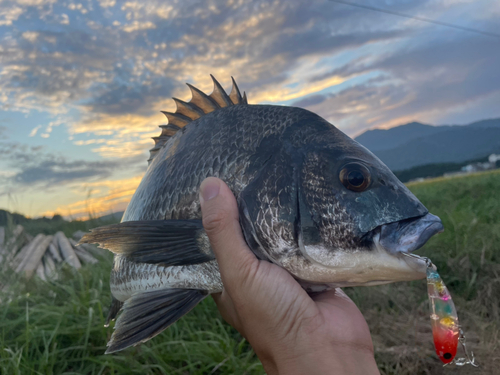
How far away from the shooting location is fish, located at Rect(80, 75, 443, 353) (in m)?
1.71

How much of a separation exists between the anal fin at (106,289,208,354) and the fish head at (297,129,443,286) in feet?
2.66

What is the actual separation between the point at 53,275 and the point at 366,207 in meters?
5.40

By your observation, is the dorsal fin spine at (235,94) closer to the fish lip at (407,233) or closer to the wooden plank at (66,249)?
the fish lip at (407,233)

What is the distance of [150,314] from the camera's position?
7.41 ft

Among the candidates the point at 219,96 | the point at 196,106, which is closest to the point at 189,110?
the point at 196,106

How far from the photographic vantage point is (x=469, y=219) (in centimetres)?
619

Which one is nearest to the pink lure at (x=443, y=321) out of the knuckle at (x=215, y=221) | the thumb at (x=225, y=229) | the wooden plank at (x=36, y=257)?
the thumb at (x=225, y=229)

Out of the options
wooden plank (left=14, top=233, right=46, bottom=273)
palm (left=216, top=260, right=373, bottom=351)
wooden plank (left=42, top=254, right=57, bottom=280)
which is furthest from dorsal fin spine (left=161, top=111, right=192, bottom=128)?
wooden plank (left=14, top=233, right=46, bottom=273)

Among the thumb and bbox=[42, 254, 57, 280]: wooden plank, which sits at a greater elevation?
the thumb

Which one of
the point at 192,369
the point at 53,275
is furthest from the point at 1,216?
the point at 192,369

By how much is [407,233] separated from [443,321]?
1.60ft

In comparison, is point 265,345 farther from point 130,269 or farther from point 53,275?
point 53,275

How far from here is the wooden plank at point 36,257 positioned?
25.4 ft

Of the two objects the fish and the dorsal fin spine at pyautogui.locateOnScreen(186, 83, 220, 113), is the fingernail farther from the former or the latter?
the dorsal fin spine at pyautogui.locateOnScreen(186, 83, 220, 113)
